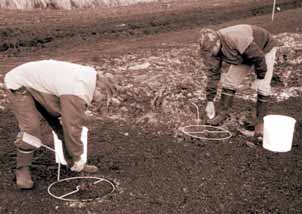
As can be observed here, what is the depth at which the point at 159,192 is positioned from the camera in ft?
16.7

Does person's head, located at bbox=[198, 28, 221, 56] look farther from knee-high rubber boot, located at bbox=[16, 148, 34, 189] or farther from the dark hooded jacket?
knee-high rubber boot, located at bbox=[16, 148, 34, 189]

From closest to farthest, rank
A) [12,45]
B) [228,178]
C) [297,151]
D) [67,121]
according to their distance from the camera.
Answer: [67,121] → [228,178] → [297,151] → [12,45]

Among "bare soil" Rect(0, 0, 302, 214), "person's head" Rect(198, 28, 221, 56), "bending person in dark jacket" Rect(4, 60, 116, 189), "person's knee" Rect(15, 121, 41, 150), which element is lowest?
"bare soil" Rect(0, 0, 302, 214)

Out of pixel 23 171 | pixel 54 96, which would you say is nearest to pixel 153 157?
pixel 23 171

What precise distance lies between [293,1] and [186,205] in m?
17.2

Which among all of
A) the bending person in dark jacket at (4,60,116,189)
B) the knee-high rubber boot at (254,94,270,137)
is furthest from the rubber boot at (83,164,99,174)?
the knee-high rubber boot at (254,94,270,137)

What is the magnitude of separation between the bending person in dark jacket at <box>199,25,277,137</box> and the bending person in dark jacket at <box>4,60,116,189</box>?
80.2 inches

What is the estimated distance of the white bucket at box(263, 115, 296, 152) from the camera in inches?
238

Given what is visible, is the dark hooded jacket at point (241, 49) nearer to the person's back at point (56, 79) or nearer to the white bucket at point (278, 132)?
the white bucket at point (278, 132)

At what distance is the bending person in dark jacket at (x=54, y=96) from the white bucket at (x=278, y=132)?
2.39 metres

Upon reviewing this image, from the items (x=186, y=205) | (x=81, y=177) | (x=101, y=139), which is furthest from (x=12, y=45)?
(x=186, y=205)

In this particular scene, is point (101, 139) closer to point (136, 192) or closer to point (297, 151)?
point (136, 192)

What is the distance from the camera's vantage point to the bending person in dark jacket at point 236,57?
625 cm

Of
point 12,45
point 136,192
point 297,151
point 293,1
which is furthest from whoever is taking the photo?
point 293,1
